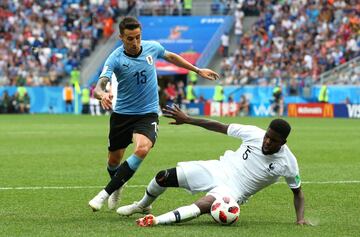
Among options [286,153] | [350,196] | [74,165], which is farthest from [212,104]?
[286,153]

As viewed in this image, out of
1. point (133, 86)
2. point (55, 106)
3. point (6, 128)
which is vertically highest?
point (133, 86)

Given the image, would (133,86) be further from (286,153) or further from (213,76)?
(286,153)

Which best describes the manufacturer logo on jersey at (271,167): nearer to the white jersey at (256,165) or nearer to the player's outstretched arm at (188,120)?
the white jersey at (256,165)

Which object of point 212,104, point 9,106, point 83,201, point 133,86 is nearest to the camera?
point 133,86

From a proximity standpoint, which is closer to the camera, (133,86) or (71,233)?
(71,233)

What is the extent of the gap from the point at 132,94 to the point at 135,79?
0.21m

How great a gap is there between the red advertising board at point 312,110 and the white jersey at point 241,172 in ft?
115

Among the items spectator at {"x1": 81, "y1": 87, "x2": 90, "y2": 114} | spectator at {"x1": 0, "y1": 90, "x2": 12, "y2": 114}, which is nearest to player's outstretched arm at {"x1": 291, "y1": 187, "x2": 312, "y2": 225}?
spectator at {"x1": 81, "y1": 87, "x2": 90, "y2": 114}

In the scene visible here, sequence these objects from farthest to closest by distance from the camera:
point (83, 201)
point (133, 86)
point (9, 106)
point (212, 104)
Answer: point (9, 106) < point (212, 104) < point (83, 201) < point (133, 86)

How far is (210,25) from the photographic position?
178 feet

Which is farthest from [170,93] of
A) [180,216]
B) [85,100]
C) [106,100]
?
[180,216]

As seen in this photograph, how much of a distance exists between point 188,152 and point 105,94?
36.9ft

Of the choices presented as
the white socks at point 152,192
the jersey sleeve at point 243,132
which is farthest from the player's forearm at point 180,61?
the white socks at point 152,192

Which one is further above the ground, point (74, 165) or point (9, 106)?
point (74, 165)
